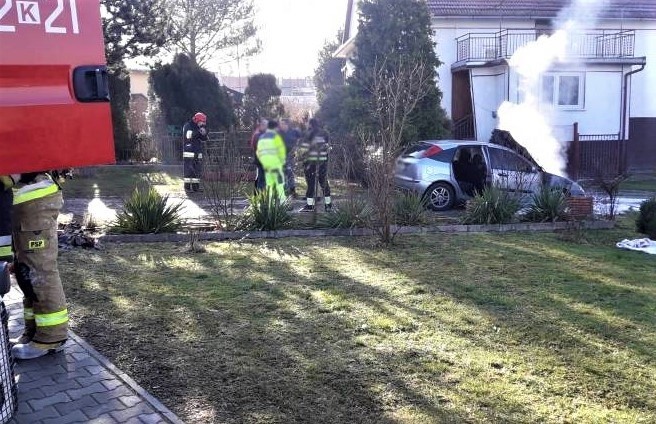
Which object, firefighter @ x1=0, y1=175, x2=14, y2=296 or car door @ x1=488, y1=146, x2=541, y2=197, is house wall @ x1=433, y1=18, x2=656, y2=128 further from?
firefighter @ x1=0, y1=175, x2=14, y2=296

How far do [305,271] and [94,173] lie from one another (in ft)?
44.0

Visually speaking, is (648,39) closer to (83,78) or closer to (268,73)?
(268,73)

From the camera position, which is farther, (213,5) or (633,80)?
(633,80)

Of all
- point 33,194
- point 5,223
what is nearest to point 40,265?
point 33,194

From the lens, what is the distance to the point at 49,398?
11.9 ft

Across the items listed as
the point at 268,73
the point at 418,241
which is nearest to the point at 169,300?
the point at 418,241

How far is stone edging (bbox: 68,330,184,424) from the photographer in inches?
136

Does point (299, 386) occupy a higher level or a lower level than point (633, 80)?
lower

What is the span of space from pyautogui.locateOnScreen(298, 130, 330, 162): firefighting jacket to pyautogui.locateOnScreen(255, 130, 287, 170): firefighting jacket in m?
0.48

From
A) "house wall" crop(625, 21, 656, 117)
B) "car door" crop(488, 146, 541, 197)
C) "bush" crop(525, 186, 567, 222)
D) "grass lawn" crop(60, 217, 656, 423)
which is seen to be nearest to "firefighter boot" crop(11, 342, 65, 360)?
"grass lawn" crop(60, 217, 656, 423)

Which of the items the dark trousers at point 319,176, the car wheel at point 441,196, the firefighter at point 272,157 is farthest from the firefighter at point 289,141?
the car wheel at point 441,196

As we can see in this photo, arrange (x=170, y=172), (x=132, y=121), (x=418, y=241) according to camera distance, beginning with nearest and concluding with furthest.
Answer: (x=418, y=241) < (x=170, y=172) < (x=132, y=121)

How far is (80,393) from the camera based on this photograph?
3.72 metres

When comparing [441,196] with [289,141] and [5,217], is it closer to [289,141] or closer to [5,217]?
[289,141]
